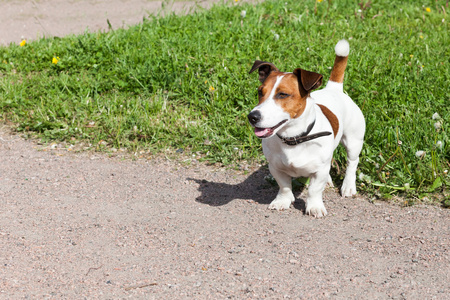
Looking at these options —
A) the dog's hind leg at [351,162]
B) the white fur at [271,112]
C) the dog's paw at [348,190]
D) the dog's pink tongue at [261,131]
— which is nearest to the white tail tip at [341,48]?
the dog's hind leg at [351,162]

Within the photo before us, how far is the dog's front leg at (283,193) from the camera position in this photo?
169 inches

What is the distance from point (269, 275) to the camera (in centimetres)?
334

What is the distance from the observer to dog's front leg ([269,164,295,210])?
429 centimetres

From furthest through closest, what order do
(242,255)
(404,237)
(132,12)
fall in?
(132,12) < (404,237) < (242,255)

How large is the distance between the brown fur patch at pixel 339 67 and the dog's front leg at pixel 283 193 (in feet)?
3.31

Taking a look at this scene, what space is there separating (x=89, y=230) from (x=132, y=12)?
5881 millimetres

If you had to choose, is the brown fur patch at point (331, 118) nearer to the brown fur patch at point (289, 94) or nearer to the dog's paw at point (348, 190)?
the brown fur patch at point (289, 94)

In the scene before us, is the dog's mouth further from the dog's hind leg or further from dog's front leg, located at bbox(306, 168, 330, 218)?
the dog's hind leg

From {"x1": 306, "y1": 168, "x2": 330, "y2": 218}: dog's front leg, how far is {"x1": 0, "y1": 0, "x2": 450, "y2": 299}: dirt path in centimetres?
7

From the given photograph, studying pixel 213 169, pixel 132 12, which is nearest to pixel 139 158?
pixel 213 169

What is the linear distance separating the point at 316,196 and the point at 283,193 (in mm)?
275

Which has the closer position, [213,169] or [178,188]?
[178,188]

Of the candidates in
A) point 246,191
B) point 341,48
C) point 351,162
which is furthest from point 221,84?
point 351,162

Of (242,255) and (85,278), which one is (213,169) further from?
(85,278)
